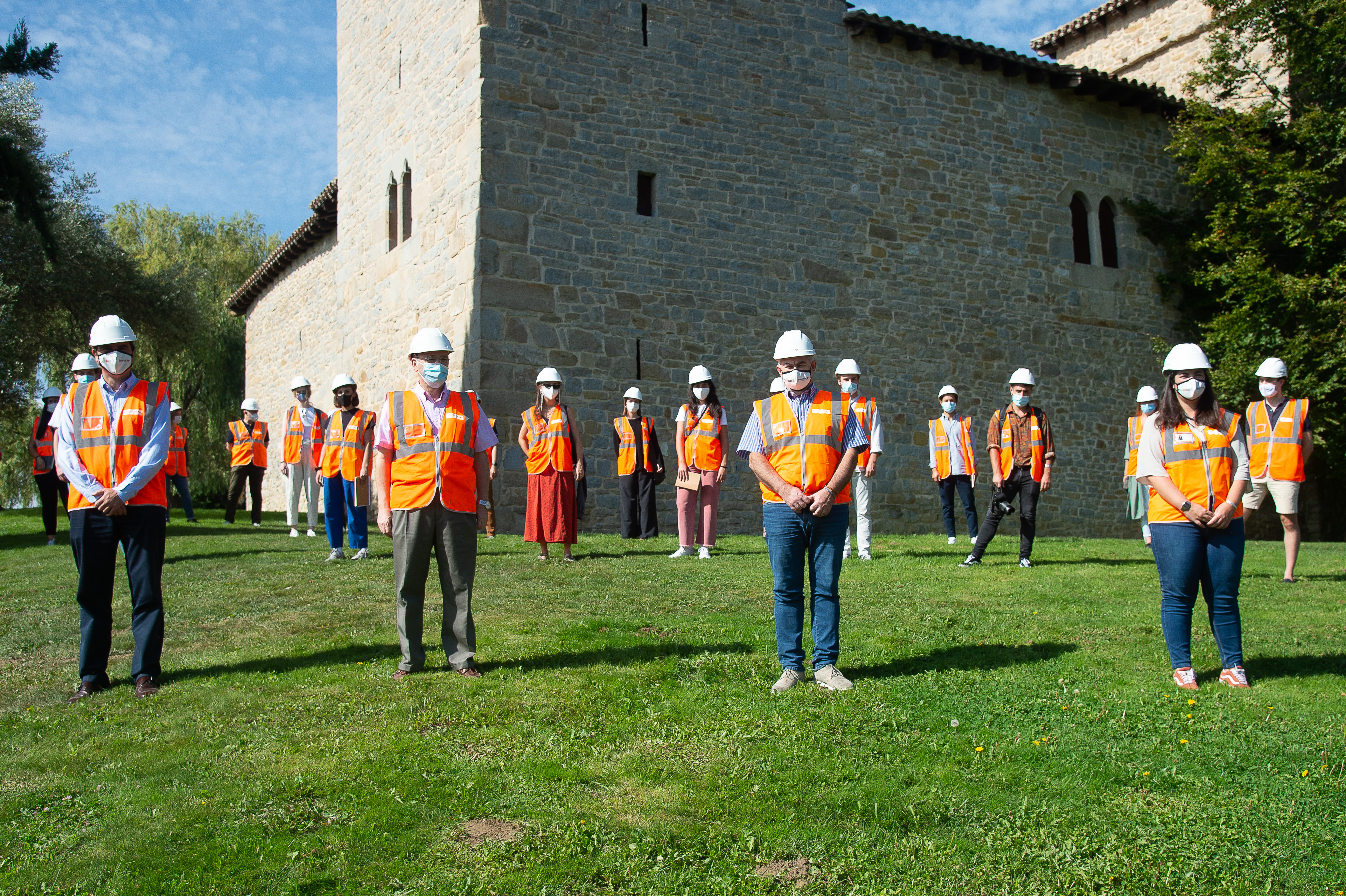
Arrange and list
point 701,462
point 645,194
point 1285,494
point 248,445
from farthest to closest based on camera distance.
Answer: point 248,445 < point 645,194 < point 701,462 < point 1285,494

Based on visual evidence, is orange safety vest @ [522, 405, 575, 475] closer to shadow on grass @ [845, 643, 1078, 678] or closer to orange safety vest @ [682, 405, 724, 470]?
orange safety vest @ [682, 405, 724, 470]

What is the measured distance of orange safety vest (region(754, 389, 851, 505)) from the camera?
5734mm

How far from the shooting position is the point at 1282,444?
1005 centimetres

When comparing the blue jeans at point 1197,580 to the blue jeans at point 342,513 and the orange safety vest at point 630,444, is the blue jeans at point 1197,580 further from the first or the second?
the orange safety vest at point 630,444

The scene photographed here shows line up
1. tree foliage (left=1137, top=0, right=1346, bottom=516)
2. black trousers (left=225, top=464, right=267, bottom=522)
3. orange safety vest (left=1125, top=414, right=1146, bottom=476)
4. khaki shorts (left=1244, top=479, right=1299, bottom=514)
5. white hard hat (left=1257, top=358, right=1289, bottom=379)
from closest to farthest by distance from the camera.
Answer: white hard hat (left=1257, top=358, right=1289, bottom=379) → khaki shorts (left=1244, top=479, right=1299, bottom=514) → orange safety vest (left=1125, top=414, right=1146, bottom=476) → black trousers (left=225, top=464, right=267, bottom=522) → tree foliage (left=1137, top=0, right=1346, bottom=516)

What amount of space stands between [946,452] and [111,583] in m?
10.5

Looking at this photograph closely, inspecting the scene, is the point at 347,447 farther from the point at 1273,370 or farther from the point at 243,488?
the point at 1273,370

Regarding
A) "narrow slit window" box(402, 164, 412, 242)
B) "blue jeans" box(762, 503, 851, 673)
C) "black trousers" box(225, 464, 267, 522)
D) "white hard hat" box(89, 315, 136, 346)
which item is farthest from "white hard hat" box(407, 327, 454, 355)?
"narrow slit window" box(402, 164, 412, 242)

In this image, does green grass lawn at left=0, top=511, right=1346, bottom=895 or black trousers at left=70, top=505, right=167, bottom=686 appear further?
black trousers at left=70, top=505, right=167, bottom=686

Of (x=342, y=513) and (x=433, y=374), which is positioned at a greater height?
(x=433, y=374)

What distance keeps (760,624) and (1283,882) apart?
388 centimetres

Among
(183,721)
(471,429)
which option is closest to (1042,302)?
(471,429)

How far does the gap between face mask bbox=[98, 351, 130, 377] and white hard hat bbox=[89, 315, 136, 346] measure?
57 mm

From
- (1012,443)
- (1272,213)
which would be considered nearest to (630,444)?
(1012,443)
